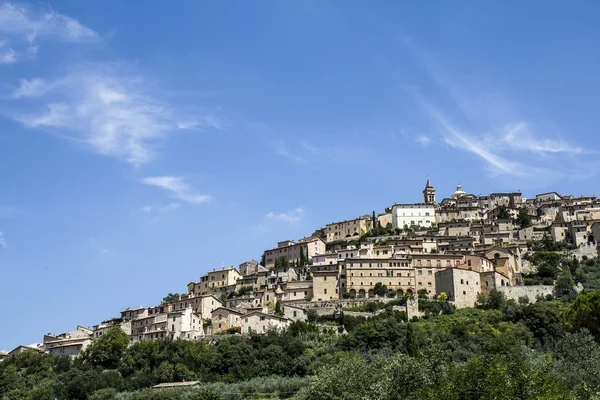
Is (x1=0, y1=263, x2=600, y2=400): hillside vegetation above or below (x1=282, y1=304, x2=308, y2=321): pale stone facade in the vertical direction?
below

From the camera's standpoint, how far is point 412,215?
116375 mm

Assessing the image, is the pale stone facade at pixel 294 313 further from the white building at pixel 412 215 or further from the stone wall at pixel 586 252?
the white building at pixel 412 215

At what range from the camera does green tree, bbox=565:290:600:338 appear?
193ft

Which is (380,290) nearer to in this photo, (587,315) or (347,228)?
(587,315)

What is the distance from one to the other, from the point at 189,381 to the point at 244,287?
2947cm

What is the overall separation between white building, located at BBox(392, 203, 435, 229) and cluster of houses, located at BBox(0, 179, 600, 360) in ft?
0.54

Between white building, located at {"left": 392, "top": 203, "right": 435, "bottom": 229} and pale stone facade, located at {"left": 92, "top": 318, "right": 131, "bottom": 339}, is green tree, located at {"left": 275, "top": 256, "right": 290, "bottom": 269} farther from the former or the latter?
pale stone facade, located at {"left": 92, "top": 318, "right": 131, "bottom": 339}

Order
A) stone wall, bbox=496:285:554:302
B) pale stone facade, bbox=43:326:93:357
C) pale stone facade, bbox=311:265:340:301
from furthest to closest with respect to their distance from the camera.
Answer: pale stone facade, bbox=311:265:340:301, stone wall, bbox=496:285:554:302, pale stone facade, bbox=43:326:93:357

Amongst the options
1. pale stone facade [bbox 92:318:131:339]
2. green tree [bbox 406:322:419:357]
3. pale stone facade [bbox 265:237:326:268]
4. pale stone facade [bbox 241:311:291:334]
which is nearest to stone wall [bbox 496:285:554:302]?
green tree [bbox 406:322:419:357]

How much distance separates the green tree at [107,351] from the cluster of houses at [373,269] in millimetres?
4507

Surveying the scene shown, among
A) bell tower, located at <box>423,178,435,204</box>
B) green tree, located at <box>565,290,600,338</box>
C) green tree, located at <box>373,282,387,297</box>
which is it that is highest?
bell tower, located at <box>423,178,435,204</box>

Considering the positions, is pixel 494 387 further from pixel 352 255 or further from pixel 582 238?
pixel 582 238

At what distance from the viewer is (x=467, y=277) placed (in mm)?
82750

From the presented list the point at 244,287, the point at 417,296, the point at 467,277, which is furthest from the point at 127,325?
the point at 467,277
